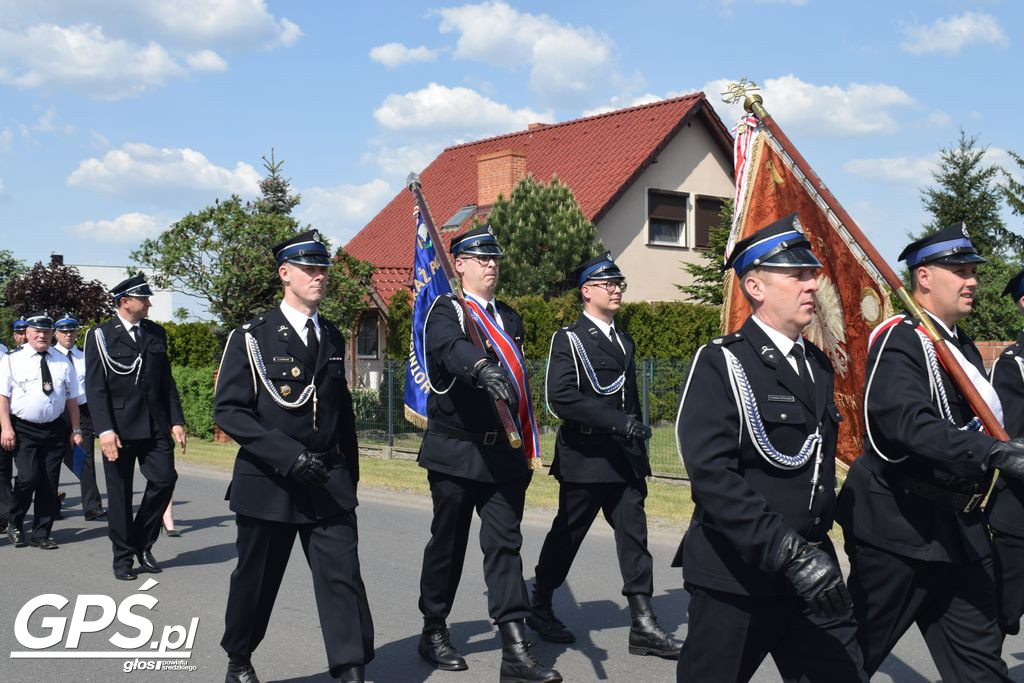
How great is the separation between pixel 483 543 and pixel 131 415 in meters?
3.79

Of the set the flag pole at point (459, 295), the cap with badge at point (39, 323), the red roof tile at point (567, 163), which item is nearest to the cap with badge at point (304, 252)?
the flag pole at point (459, 295)

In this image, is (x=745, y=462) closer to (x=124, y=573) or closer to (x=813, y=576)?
(x=813, y=576)

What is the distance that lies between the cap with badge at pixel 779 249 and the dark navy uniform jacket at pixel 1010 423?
1950 millimetres

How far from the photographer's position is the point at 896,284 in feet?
13.8

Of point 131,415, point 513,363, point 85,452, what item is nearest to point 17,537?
point 85,452

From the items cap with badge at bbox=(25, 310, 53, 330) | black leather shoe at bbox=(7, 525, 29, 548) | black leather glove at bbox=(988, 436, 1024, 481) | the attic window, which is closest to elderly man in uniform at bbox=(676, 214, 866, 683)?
black leather glove at bbox=(988, 436, 1024, 481)

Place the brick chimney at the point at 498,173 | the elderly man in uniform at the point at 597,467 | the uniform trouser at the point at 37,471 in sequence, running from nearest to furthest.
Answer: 1. the elderly man in uniform at the point at 597,467
2. the uniform trouser at the point at 37,471
3. the brick chimney at the point at 498,173

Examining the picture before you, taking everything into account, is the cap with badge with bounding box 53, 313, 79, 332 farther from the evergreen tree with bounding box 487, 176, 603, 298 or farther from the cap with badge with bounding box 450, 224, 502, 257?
the evergreen tree with bounding box 487, 176, 603, 298

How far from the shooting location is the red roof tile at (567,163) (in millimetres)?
26469

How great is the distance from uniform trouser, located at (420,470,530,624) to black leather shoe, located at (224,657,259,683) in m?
1.05

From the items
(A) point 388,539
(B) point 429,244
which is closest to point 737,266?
(B) point 429,244

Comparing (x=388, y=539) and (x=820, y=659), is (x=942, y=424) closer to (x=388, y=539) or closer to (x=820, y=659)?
(x=820, y=659)

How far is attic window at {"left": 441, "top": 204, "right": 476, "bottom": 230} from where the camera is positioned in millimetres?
27552

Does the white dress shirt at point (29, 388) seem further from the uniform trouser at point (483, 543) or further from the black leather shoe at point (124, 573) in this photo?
the uniform trouser at point (483, 543)
